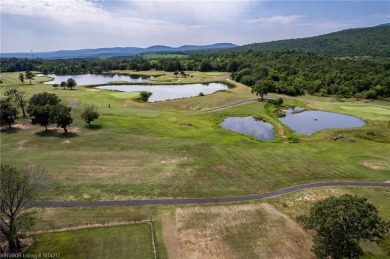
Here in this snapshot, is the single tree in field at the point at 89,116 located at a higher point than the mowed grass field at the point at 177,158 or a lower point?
higher

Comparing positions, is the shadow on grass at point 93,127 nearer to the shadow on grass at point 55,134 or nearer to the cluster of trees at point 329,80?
the shadow on grass at point 55,134

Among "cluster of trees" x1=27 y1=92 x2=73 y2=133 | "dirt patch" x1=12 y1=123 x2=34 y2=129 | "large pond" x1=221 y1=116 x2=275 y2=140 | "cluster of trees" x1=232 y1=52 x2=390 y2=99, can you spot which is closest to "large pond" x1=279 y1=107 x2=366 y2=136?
"large pond" x1=221 y1=116 x2=275 y2=140

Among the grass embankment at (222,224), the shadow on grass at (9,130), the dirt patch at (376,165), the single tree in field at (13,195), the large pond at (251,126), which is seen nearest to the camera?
the single tree in field at (13,195)

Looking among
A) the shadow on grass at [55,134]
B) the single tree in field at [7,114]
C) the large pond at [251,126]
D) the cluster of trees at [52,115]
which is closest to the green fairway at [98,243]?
the shadow on grass at [55,134]

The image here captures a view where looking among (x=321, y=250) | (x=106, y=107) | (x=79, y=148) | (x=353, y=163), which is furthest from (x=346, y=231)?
(x=106, y=107)

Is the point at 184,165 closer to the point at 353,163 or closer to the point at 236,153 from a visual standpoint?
the point at 236,153

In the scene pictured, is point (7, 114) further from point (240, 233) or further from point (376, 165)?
point (376, 165)
